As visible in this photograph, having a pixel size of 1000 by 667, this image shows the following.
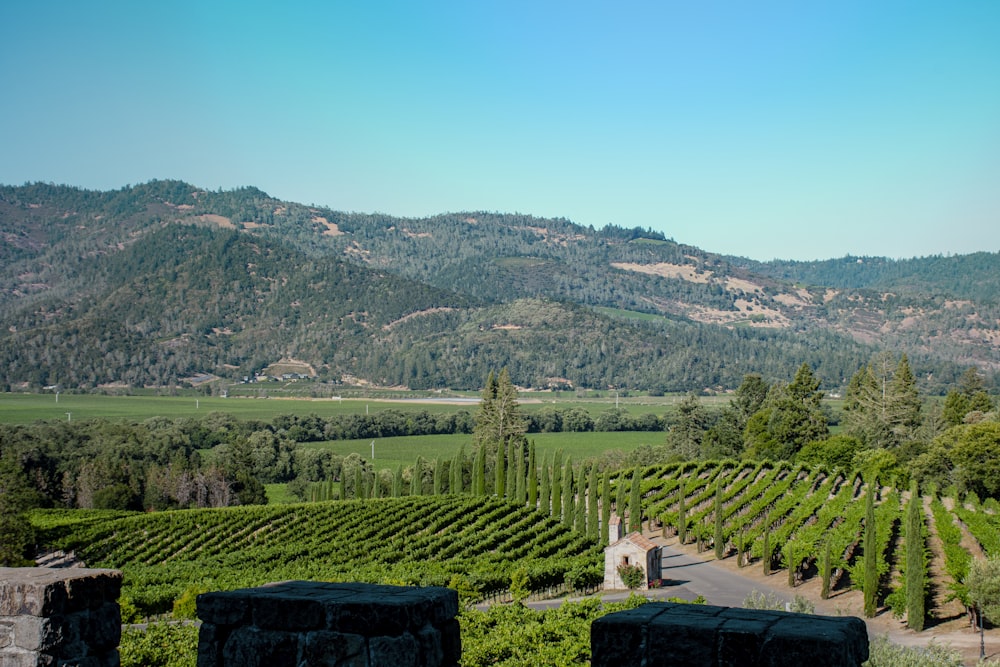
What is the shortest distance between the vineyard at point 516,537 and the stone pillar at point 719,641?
91.1 feet

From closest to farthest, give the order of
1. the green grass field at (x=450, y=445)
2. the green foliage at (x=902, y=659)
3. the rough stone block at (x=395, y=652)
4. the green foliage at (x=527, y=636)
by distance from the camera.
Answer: the rough stone block at (x=395, y=652)
the green foliage at (x=902, y=659)
the green foliage at (x=527, y=636)
the green grass field at (x=450, y=445)

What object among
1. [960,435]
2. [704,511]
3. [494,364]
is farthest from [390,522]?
[494,364]

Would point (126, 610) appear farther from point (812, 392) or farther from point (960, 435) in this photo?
point (812, 392)

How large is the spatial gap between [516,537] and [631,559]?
374 inches

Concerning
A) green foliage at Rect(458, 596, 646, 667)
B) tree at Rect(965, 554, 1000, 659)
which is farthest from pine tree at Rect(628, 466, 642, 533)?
green foliage at Rect(458, 596, 646, 667)

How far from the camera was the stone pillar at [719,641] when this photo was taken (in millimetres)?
2951

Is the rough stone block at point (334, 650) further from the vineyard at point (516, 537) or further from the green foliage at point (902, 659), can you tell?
the vineyard at point (516, 537)

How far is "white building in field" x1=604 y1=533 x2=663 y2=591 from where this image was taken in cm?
3747

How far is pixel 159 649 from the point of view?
15.0m

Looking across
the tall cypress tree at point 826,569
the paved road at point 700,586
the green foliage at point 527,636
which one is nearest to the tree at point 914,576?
the tall cypress tree at point 826,569

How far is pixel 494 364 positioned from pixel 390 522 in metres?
147

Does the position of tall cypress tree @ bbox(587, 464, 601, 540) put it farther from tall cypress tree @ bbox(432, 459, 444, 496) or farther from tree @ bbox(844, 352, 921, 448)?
tree @ bbox(844, 352, 921, 448)

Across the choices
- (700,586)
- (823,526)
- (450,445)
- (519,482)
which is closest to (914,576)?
(700,586)

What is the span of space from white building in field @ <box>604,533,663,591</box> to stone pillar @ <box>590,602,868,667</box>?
35489mm
